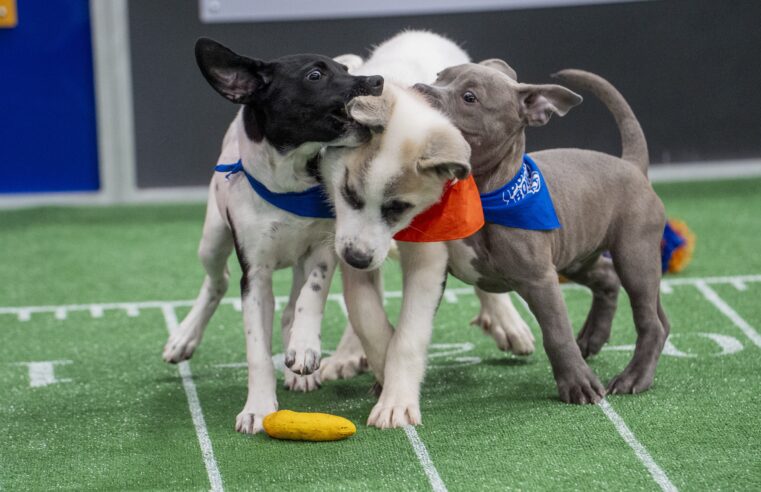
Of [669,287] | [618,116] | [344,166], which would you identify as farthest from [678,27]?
[344,166]

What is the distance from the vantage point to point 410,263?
4.68 m

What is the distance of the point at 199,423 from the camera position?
4.77 meters

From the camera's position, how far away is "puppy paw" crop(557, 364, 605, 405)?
185 inches

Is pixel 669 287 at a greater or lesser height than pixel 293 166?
lesser

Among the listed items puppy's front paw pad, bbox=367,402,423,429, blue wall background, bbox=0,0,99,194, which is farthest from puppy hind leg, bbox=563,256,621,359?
blue wall background, bbox=0,0,99,194

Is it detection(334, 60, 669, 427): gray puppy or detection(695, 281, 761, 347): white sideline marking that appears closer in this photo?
detection(334, 60, 669, 427): gray puppy

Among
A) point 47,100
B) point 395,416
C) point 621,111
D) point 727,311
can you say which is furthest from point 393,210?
point 47,100

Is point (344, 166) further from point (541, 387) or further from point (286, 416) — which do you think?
point (541, 387)

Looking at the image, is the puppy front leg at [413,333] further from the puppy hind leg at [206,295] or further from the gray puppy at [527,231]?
the puppy hind leg at [206,295]

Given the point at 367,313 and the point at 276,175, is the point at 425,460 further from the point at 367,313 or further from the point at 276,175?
the point at 276,175

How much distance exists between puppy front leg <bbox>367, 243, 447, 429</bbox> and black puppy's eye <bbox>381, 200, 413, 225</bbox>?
1.37 feet

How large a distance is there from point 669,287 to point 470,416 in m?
2.50

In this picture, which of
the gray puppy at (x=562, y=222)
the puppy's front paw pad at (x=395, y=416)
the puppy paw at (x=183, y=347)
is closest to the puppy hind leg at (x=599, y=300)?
the gray puppy at (x=562, y=222)

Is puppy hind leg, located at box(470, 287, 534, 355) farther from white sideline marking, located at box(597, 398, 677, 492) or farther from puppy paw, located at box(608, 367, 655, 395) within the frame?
white sideline marking, located at box(597, 398, 677, 492)
